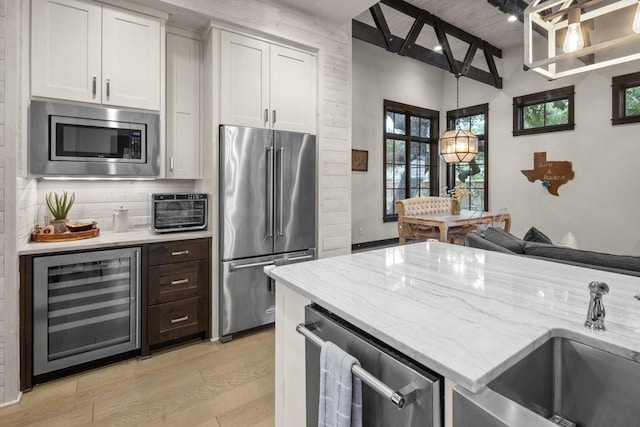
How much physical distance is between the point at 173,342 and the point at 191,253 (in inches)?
28.6

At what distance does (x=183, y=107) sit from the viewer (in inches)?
122

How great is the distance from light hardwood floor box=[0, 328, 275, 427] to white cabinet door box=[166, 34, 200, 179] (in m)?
1.57

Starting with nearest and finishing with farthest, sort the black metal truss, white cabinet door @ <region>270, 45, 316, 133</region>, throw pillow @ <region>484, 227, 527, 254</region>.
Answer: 1. throw pillow @ <region>484, 227, 527, 254</region>
2. white cabinet door @ <region>270, 45, 316, 133</region>
3. the black metal truss

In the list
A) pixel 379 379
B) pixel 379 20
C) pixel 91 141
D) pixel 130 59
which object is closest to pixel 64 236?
pixel 91 141

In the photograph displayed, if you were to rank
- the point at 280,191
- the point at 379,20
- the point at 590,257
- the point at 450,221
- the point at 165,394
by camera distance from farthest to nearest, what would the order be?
1. the point at 450,221
2. the point at 379,20
3. the point at 280,191
4. the point at 165,394
5. the point at 590,257

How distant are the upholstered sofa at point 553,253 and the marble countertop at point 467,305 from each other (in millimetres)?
617

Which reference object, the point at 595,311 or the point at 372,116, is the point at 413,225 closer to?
the point at 372,116

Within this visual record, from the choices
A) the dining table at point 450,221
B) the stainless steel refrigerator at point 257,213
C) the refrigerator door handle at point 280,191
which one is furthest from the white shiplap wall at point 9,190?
the dining table at point 450,221

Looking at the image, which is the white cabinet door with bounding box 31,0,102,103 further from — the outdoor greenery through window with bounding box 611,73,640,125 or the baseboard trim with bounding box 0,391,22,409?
the outdoor greenery through window with bounding box 611,73,640,125

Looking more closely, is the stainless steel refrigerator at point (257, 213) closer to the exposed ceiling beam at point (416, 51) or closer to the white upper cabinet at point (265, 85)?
the white upper cabinet at point (265, 85)

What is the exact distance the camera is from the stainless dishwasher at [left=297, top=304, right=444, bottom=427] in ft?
2.42

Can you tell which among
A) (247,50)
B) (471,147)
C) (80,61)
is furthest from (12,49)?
(471,147)

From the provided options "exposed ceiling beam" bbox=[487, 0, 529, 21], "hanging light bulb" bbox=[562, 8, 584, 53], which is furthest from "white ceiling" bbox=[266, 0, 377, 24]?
"exposed ceiling beam" bbox=[487, 0, 529, 21]

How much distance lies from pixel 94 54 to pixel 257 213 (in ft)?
5.47
